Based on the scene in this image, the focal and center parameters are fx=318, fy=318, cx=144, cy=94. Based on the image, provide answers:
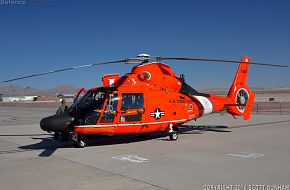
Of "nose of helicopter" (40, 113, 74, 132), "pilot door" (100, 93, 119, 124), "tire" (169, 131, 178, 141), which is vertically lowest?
"tire" (169, 131, 178, 141)

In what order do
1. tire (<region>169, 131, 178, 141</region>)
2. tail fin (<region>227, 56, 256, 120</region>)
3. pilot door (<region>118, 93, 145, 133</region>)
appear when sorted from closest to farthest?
1. pilot door (<region>118, 93, 145, 133</region>)
2. tire (<region>169, 131, 178, 141</region>)
3. tail fin (<region>227, 56, 256, 120</region>)

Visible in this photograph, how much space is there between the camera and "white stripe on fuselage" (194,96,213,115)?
Answer: 1529 centimetres

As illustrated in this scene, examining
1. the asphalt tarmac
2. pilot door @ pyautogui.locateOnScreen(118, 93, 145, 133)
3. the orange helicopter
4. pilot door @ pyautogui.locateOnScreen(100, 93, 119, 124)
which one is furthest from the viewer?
pilot door @ pyautogui.locateOnScreen(118, 93, 145, 133)

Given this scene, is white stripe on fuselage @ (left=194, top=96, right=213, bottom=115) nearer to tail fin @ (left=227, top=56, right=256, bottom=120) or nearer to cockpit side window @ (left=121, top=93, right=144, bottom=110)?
tail fin @ (left=227, top=56, right=256, bottom=120)

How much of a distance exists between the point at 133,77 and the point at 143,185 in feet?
23.1

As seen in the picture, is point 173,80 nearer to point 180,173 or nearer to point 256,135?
point 256,135

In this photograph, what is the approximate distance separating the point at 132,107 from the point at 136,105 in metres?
0.22

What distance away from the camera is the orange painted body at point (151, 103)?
11914 millimetres

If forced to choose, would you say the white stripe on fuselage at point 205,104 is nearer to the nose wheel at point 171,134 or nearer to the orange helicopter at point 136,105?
the orange helicopter at point 136,105

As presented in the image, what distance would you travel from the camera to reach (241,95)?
56.5ft

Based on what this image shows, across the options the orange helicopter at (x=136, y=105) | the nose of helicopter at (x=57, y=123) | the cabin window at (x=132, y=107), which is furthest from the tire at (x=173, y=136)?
the nose of helicopter at (x=57, y=123)

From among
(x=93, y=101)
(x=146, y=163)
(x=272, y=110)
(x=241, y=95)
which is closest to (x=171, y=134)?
(x=93, y=101)

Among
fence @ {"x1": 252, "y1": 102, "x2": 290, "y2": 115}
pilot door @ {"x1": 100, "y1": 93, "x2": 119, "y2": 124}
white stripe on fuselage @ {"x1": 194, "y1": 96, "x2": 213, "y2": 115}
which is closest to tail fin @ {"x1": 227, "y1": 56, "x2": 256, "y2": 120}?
white stripe on fuselage @ {"x1": 194, "y1": 96, "x2": 213, "y2": 115}

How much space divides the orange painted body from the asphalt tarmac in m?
0.74
